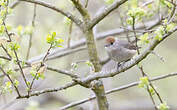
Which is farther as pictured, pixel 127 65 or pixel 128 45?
pixel 128 45

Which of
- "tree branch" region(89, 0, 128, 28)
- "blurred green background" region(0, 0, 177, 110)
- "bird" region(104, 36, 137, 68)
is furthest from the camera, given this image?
"blurred green background" region(0, 0, 177, 110)

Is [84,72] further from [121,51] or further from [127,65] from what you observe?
[127,65]

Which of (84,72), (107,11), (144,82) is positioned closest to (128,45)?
(107,11)

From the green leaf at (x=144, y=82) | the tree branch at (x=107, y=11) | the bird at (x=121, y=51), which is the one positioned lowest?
the green leaf at (x=144, y=82)

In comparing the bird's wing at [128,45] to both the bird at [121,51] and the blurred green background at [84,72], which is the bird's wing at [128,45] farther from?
the blurred green background at [84,72]

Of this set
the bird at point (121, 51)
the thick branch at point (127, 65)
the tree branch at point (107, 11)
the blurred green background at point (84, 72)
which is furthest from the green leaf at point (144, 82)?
the blurred green background at point (84, 72)

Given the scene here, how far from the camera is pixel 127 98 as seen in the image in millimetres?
8469

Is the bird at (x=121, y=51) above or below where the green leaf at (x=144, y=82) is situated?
above

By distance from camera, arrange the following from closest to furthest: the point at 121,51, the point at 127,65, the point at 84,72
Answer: the point at 127,65 → the point at 121,51 → the point at 84,72

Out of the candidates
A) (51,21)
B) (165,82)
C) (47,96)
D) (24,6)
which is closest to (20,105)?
(47,96)

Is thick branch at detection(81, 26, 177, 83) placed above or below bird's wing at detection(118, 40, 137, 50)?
below

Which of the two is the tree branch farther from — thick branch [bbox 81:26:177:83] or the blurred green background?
the blurred green background

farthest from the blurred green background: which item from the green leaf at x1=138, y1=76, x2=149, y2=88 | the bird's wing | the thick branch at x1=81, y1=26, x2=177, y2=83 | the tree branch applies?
the green leaf at x1=138, y1=76, x2=149, y2=88

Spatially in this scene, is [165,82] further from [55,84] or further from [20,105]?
[20,105]
